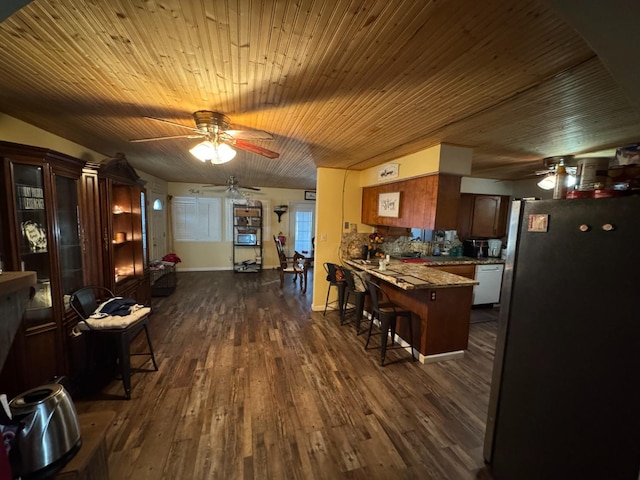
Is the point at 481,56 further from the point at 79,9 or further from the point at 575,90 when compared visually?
the point at 79,9

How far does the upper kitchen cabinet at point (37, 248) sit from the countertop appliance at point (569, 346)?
3.13m

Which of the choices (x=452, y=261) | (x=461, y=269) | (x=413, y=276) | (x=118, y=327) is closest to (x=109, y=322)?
(x=118, y=327)

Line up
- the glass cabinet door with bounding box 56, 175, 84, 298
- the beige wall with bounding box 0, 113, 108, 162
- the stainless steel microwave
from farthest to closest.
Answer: the stainless steel microwave
the glass cabinet door with bounding box 56, 175, 84, 298
the beige wall with bounding box 0, 113, 108, 162

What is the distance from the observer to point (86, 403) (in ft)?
6.95

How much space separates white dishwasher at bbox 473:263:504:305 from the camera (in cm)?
438

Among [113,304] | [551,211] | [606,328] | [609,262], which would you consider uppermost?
[551,211]

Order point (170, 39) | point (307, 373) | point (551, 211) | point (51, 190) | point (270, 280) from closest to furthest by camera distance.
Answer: point (170, 39) → point (551, 211) → point (51, 190) → point (307, 373) → point (270, 280)

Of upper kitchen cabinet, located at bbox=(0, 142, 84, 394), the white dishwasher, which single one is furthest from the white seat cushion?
the white dishwasher

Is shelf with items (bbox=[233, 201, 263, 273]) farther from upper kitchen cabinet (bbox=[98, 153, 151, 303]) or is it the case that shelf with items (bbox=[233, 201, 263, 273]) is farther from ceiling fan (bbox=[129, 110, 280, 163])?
ceiling fan (bbox=[129, 110, 280, 163])

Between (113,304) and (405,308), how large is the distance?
3.10 meters

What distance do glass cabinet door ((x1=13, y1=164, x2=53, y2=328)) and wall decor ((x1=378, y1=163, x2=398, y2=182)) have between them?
137 inches

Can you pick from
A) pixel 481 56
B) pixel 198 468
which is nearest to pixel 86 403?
pixel 198 468

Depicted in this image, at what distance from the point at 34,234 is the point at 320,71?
2.53m

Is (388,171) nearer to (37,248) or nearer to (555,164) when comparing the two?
(555,164)
